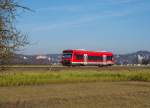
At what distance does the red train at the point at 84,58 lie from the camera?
65.3 metres

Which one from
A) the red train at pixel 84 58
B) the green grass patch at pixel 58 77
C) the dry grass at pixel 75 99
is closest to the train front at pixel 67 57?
the red train at pixel 84 58

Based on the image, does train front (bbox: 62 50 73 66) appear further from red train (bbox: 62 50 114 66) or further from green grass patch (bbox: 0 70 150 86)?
green grass patch (bbox: 0 70 150 86)

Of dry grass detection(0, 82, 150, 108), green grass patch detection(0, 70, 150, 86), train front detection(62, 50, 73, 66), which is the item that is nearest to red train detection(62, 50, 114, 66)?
train front detection(62, 50, 73, 66)

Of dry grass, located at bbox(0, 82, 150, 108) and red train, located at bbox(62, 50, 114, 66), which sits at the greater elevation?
red train, located at bbox(62, 50, 114, 66)

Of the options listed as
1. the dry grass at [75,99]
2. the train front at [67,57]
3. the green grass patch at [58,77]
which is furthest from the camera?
the train front at [67,57]

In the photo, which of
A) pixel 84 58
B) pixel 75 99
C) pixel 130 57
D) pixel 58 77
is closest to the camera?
pixel 75 99

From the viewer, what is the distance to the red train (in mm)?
65312

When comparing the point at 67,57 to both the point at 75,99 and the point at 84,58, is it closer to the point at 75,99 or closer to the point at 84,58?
the point at 84,58

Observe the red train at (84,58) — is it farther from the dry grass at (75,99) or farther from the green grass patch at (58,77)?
the dry grass at (75,99)

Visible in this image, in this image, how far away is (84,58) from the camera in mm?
66812

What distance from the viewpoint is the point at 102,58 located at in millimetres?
71188

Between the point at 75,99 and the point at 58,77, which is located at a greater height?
the point at 58,77

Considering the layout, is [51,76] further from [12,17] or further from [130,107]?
[12,17]

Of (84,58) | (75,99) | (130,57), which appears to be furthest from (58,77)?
(130,57)
